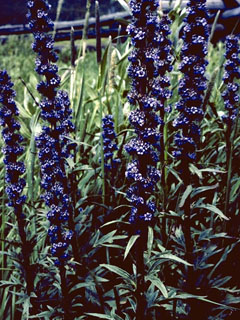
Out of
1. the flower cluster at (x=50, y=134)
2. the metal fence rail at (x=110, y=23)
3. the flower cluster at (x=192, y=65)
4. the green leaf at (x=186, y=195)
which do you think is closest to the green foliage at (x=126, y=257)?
the green leaf at (x=186, y=195)

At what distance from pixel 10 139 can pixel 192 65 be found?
1013 millimetres

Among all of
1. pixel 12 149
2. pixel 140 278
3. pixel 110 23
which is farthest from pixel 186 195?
pixel 110 23

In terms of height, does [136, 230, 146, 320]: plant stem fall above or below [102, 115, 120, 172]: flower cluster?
below

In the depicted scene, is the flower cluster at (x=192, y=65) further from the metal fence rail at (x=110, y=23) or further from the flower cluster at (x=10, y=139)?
the metal fence rail at (x=110, y=23)

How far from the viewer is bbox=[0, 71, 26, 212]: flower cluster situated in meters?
2.11

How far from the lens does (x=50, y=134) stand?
213 centimetres

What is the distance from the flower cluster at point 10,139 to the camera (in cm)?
211

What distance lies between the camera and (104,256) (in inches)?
108

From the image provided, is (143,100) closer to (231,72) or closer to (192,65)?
(192,65)

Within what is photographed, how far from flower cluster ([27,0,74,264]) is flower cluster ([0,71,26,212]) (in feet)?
0.45

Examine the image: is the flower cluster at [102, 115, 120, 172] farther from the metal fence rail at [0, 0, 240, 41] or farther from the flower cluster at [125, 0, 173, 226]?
the metal fence rail at [0, 0, 240, 41]

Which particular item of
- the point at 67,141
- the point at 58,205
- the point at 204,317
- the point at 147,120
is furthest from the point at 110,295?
the point at 147,120

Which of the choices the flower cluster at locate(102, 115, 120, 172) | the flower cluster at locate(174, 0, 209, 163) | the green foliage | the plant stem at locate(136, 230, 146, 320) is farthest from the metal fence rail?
the plant stem at locate(136, 230, 146, 320)

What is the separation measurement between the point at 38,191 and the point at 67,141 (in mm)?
887
